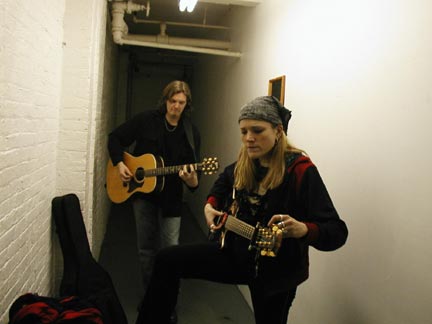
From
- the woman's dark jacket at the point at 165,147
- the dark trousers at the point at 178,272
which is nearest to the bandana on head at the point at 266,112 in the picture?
the dark trousers at the point at 178,272

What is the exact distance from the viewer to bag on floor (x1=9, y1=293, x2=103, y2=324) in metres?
1.51

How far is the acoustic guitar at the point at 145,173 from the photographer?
2361mm

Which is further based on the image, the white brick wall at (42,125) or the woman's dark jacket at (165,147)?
the woman's dark jacket at (165,147)

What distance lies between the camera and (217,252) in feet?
5.28

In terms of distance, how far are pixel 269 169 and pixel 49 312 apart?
1.09 m

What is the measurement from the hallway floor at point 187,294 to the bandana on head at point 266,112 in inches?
62.4

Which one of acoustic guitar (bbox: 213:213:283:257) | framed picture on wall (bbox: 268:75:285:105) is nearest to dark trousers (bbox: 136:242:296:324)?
acoustic guitar (bbox: 213:213:283:257)

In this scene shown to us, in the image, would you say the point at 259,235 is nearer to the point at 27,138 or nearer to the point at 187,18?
the point at 27,138

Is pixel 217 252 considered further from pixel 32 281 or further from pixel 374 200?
pixel 32 281

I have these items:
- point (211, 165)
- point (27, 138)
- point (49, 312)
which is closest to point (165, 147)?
point (211, 165)

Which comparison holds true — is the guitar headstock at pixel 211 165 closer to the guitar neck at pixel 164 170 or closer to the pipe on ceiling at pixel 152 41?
the guitar neck at pixel 164 170

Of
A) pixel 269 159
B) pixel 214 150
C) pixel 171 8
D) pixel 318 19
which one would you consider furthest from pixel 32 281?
pixel 171 8

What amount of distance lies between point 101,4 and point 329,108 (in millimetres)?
1722

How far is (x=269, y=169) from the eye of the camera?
1546 millimetres
